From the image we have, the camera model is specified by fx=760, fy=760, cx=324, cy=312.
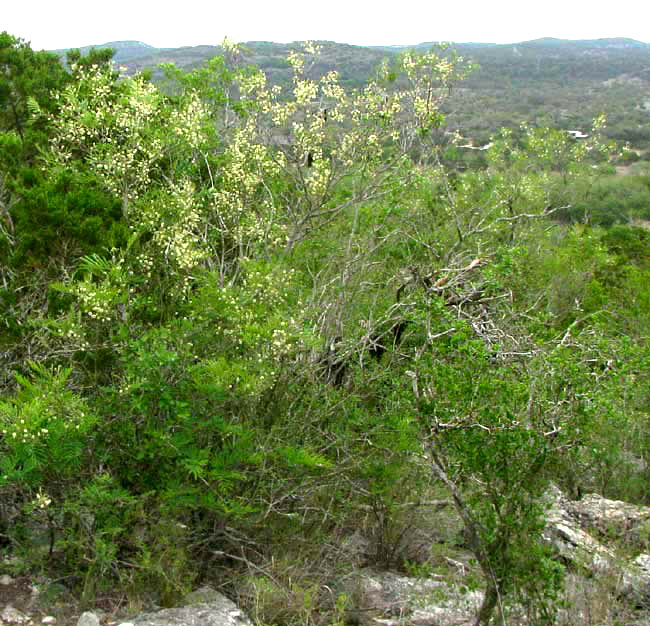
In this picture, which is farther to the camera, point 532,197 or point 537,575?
point 532,197

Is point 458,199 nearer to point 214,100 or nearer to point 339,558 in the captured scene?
point 214,100

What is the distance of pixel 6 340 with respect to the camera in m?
5.22

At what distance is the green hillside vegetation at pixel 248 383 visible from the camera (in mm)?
4543

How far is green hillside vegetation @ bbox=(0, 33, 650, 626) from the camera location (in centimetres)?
454

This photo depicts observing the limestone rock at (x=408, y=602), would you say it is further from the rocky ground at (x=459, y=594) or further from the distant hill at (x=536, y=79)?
the distant hill at (x=536, y=79)

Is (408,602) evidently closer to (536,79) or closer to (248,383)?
(248,383)

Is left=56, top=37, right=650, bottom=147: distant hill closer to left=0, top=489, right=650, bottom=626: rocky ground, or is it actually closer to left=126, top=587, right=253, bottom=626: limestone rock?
left=0, top=489, right=650, bottom=626: rocky ground

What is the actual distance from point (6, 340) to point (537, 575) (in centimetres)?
378

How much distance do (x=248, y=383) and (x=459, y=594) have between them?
242 centimetres

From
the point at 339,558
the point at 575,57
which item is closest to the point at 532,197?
the point at 339,558

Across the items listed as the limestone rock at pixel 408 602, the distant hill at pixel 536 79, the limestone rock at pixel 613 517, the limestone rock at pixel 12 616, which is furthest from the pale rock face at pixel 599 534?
the distant hill at pixel 536 79

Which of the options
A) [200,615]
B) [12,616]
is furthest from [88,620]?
[200,615]

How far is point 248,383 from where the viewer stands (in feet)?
14.7

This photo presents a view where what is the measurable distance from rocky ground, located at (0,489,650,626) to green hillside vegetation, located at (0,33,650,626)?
0.18 m
